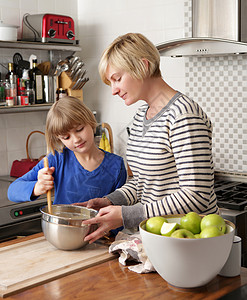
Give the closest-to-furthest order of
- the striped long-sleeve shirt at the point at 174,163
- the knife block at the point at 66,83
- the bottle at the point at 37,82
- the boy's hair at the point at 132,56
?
the striped long-sleeve shirt at the point at 174,163
the boy's hair at the point at 132,56
the bottle at the point at 37,82
the knife block at the point at 66,83

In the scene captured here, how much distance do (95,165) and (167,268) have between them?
2.60 ft

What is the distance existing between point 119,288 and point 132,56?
0.69 m

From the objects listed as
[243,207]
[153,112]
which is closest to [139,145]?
[153,112]

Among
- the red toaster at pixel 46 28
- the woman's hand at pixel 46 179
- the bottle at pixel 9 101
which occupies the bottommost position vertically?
the woman's hand at pixel 46 179

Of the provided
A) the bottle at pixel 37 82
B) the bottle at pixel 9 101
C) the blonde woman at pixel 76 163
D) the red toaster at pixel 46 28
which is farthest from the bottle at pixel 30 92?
the blonde woman at pixel 76 163

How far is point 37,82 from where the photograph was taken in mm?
3018

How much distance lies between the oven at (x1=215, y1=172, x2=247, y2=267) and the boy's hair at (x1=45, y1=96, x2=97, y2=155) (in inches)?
36.7

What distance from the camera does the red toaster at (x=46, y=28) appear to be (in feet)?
9.78

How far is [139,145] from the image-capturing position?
1495 millimetres

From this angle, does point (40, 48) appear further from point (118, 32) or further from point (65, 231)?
point (65, 231)

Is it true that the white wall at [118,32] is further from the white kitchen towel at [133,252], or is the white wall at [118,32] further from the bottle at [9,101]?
the white kitchen towel at [133,252]

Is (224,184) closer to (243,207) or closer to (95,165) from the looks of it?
(243,207)

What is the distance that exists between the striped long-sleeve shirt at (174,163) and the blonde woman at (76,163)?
28cm

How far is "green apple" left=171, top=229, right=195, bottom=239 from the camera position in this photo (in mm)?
1092
